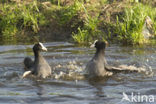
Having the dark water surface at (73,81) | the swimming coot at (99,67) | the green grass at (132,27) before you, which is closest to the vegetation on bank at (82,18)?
the green grass at (132,27)

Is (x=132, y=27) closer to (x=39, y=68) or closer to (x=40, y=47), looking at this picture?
(x=40, y=47)

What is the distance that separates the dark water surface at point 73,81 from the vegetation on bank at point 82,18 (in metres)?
0.92

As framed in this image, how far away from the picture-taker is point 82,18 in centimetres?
Answer: 1307

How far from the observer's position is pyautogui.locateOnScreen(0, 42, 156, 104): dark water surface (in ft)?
22.3

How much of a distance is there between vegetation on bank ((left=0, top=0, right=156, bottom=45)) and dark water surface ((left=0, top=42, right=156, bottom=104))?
92cm

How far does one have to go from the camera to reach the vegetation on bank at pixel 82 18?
473 inches

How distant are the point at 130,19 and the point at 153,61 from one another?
269cm

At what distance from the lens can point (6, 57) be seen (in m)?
10.3

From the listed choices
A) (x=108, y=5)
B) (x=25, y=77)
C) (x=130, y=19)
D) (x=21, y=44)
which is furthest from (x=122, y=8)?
(x=25, y=77)

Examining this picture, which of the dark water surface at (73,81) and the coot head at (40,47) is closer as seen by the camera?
the dark water surface at (73,81)

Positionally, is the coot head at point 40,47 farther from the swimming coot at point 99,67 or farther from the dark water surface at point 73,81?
the swimming coot at point 99,67

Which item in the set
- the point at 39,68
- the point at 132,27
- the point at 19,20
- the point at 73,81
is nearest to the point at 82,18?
the point at 132,27

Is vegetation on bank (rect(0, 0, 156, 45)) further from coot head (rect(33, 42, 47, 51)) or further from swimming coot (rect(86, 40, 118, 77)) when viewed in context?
coot head (rect(33, 42, 47, 51))

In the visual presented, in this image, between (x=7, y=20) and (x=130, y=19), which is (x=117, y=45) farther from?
(x=7, y=20)
